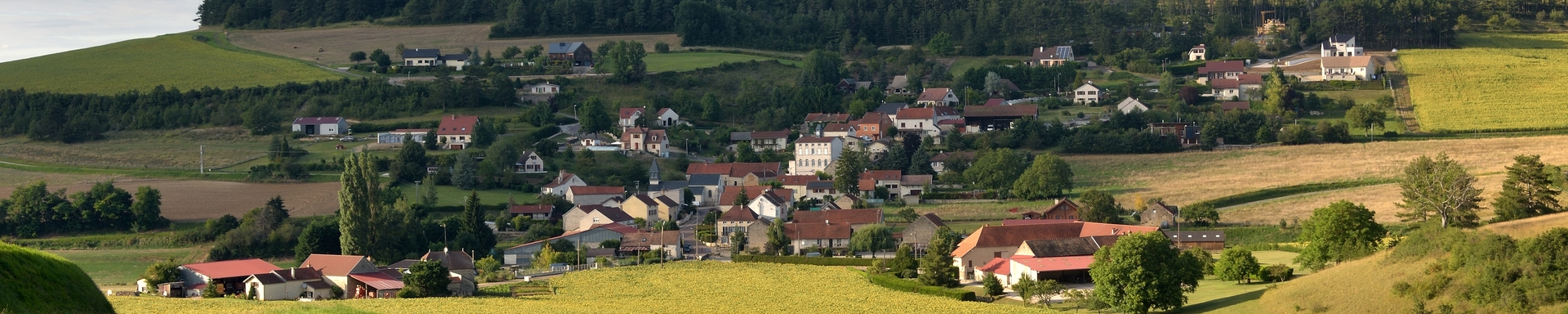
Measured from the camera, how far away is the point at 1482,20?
108 m

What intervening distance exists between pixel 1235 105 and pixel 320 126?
50.3 m

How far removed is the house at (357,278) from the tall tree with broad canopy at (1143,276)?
2071cm

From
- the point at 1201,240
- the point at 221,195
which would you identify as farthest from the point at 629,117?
the point at 1201,240

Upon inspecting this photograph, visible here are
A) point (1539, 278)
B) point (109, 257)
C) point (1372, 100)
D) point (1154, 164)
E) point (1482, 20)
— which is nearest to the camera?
point (1539, 278)

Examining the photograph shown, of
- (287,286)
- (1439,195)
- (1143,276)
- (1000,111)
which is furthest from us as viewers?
(1000,111)

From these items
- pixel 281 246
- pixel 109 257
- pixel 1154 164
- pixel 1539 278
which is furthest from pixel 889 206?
pixel 1539 278

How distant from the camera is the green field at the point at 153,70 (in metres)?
94.4

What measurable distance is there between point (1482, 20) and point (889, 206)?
59.9 meters

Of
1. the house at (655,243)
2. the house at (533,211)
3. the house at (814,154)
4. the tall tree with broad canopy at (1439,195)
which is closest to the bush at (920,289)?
the tall tree with broad canopy at (1439,195)

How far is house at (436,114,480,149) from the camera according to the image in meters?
80.5

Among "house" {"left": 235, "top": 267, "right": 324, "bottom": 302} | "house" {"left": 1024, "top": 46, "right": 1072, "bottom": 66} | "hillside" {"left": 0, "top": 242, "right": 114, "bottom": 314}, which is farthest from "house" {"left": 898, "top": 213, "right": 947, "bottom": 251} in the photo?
"house" {"left": 1024, "top": 46, "right": 1072, "bottom": 66}

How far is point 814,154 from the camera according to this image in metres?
80.0

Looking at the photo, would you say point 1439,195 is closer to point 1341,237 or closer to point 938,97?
point 1341,237

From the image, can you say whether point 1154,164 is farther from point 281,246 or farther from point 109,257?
point 109,257
